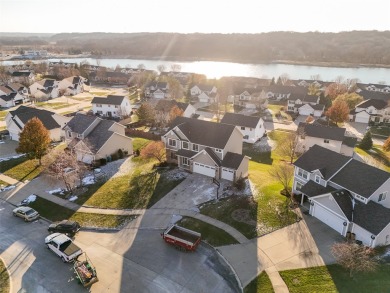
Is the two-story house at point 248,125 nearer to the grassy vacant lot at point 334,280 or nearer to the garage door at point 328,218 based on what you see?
the garage door at point 328,218

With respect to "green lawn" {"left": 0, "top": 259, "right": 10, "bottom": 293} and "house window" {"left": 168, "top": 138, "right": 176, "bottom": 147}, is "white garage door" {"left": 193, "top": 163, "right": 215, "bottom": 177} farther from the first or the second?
"green lawn" {"left": 0, "top": 259, "right": 10, "bottom": 293}

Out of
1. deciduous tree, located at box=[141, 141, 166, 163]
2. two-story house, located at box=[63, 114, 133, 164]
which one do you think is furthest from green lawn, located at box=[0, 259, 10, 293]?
deciduous tree, located at box=[141, 141, 166, 163]

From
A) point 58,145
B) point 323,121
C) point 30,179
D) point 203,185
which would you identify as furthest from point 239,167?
point 323,121

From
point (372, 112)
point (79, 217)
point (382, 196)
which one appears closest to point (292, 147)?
point (382, 196)

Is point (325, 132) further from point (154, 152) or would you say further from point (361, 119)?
point (154, 152)

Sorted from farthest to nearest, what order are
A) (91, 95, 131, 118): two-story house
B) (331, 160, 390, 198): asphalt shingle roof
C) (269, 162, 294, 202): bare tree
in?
(91, 95, 131, 118): two-story house
(269, 162, 294, 202): bare tree
(331, 160, 390, 198): asphalt shingle roof

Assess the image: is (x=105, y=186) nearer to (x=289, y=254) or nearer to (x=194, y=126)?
(x=194, y=126)
